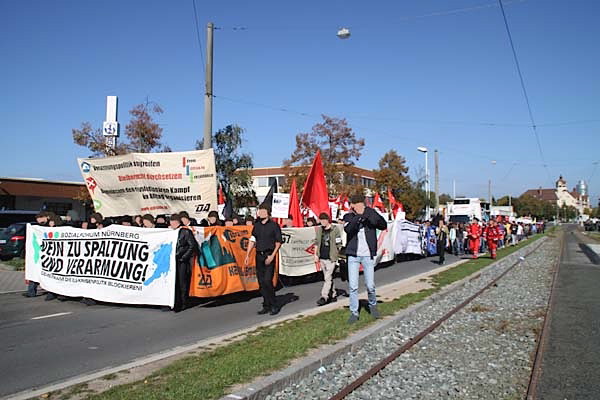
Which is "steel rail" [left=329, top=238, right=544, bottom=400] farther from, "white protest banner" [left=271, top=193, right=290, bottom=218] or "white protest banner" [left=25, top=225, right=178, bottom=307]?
"white protest banner" [left=271, top=193, right=290, bottom=218]

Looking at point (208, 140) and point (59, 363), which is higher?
point (208, 140)

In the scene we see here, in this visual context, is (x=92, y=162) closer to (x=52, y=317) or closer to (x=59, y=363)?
(x=52, y=317)

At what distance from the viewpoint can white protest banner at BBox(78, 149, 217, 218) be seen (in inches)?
430

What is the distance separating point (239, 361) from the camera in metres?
5.57

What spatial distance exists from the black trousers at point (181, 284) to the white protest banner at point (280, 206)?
19.4 ft

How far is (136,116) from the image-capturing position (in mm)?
21766

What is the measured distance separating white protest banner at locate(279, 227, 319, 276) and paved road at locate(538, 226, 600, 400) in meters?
5.84

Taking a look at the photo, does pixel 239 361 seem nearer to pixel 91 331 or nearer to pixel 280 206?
pixel 91 331

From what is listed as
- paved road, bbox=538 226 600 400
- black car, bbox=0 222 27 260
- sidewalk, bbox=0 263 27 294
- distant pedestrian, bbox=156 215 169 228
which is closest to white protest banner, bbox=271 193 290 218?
distant pedestrian, bbox=156 215 169 228

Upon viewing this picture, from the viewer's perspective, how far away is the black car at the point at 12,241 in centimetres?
1991

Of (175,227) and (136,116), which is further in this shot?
(136,116)

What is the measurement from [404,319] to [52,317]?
19.6 feet

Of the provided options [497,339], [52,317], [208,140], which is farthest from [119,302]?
[497,339]

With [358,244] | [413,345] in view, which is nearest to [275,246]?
[358,244]
